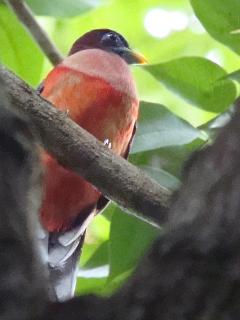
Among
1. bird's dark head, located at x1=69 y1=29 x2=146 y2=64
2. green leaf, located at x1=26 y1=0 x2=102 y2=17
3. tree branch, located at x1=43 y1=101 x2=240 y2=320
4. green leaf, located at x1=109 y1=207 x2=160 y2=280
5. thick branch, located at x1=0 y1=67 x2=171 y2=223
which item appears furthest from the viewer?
bird's dark head, located at x1=69 y1=29 x2=146 y2=64

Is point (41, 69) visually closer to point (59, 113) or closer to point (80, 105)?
point (80, 105)

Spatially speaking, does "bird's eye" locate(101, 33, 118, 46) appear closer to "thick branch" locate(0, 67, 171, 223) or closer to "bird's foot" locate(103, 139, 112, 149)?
"bird's foot" locate(103, 139, 112, 149)

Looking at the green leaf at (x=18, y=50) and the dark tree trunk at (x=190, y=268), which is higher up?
the dark tree trunk at (x=190, y=268)

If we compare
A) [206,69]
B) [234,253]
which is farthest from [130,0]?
[234,253]

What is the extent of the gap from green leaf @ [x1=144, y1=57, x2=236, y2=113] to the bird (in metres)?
0.13

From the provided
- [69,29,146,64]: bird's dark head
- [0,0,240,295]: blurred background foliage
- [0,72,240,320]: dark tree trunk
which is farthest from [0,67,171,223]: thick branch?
[69,29,146,64]: bird's dark head

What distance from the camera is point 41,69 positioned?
1.38 meters

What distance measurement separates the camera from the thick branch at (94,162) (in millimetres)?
987

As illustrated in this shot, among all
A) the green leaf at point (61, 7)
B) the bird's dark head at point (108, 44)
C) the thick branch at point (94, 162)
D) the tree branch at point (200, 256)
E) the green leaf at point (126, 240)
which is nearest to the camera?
the tree branch at point (200, 256)

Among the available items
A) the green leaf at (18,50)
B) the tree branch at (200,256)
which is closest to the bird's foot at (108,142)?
the green leaf at (18,50)

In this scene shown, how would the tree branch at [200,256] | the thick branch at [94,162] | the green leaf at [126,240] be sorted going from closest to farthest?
the tree branch at [200,256], the thick branch at [94,162], the green leaf at [126,240]

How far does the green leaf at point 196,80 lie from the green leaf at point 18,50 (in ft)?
0.69

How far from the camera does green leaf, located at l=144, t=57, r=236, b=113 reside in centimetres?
118

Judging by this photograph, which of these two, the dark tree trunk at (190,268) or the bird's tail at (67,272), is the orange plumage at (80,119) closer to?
the bird's tail at (67,272)
